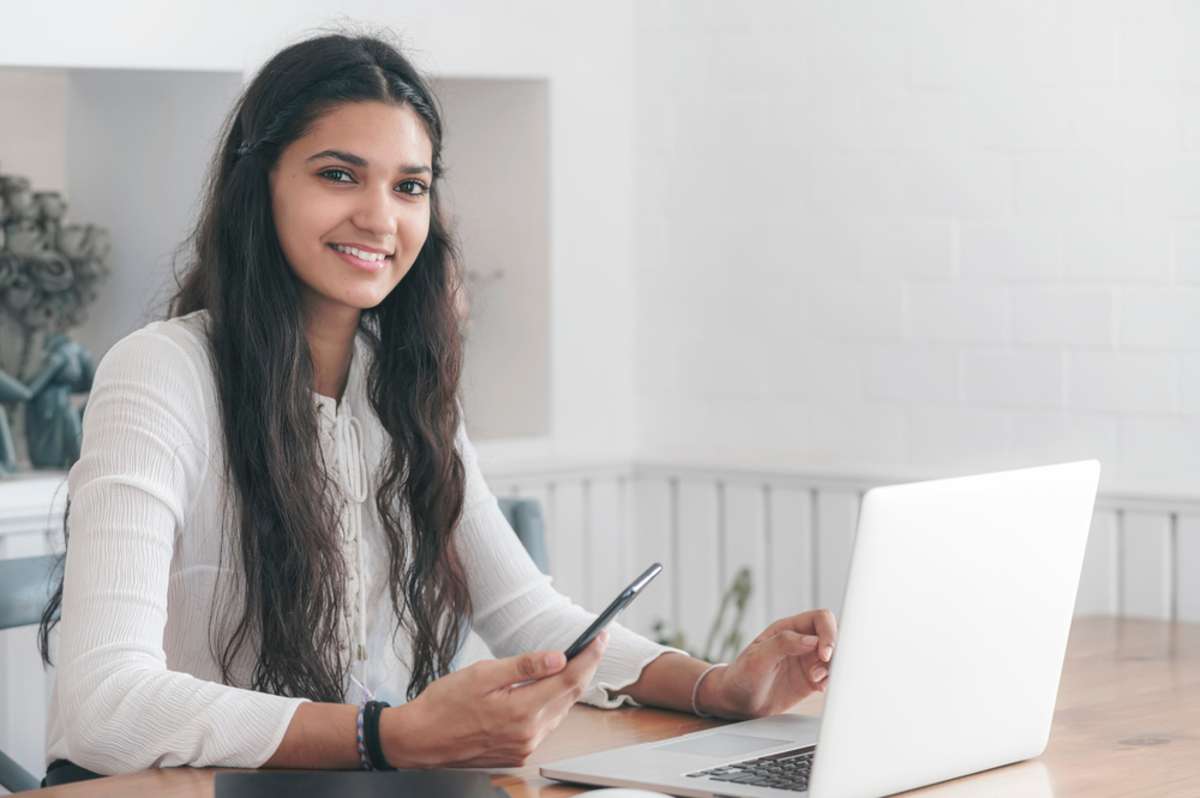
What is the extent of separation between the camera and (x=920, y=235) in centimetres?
335

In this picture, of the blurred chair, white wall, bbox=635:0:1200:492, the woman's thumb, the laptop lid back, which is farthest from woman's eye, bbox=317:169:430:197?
white wall, bbox=635:0:1200:492

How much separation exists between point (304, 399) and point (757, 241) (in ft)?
5.81

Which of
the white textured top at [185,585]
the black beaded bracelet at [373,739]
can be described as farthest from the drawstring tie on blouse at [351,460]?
the black beaded bracelet at [373,739]

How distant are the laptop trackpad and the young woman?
9 centimetres

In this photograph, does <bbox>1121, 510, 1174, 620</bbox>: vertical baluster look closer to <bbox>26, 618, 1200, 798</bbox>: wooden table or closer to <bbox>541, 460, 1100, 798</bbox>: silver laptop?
<bbox>26, 618, 1200, 798</bbox>: wooden table

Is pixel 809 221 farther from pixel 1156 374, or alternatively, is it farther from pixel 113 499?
pixel 113 499

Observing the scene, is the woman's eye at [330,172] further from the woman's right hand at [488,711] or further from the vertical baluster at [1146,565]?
the vertical baluster at [1146,565]

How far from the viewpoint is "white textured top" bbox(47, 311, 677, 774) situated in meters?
1.60

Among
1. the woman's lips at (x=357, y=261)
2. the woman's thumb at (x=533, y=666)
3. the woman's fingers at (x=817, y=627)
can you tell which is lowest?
the woman's fingers at (x=817, y=627)

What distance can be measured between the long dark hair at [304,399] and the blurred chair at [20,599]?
6cm

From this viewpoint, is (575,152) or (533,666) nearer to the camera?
(533,666)

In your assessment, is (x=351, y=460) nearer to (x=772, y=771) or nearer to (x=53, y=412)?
(x=772, y=771)

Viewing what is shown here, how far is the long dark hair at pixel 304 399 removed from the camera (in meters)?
1.89

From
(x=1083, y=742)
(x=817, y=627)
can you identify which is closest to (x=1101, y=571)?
(x=1083, y=742)
